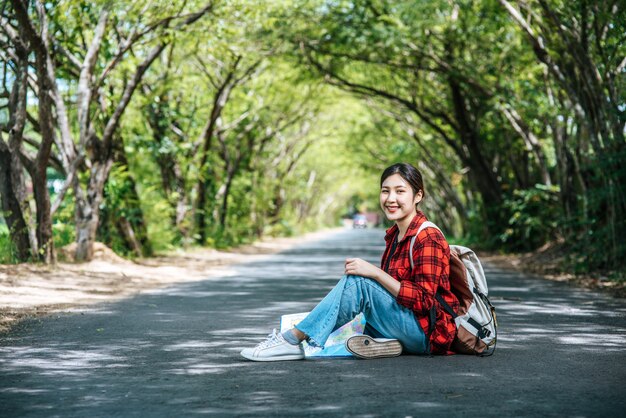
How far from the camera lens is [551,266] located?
17938mm

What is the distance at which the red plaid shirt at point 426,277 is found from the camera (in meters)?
5.82

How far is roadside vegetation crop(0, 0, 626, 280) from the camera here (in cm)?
1452

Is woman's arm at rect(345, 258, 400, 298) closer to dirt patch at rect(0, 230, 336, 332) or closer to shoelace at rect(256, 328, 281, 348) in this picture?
shoelace at rect(256, 328, 281, 348)

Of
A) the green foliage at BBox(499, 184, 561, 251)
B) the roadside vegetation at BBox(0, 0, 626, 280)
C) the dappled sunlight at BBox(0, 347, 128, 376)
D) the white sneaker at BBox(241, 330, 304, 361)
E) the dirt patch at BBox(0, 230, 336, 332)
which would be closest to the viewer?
the dappled sunlight at BBox(0, 347, 128, 376)

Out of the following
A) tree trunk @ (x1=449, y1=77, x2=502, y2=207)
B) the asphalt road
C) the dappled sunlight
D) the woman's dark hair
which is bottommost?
the asphalt road

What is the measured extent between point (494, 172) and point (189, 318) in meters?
18.6

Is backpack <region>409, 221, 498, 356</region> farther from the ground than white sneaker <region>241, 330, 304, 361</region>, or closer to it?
farther from the ground

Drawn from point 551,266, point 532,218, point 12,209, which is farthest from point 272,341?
point 532,218

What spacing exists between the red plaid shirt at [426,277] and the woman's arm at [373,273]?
6 centimetres

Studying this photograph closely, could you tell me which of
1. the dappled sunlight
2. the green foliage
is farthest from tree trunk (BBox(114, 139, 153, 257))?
the dappled sunlight

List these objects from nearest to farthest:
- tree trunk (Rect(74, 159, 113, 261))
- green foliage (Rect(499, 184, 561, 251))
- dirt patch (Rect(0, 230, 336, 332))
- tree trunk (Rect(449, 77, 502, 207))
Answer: dirt patch (Rect(0, 230, 336, 332))
tree trunk (Rect(74, 159, 113, 261))
green foliage (Rect(499, 184, 561, 251))
tree trunk (Rect(449, 77, 502, 207))

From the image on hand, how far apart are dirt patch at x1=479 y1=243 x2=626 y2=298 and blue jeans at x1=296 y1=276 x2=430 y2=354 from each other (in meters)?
6.50

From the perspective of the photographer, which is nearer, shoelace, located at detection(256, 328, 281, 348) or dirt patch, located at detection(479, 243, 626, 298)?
shoelace, located at detection(256, 328, 281, 348)

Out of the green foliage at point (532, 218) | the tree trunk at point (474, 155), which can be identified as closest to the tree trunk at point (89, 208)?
the green foliage at point (532, 218)
